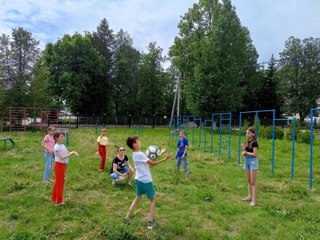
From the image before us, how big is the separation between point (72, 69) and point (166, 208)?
38.2 meters

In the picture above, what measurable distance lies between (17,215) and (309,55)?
5111cm

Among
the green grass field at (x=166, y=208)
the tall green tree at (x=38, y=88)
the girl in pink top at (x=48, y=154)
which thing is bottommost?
the green grass field at (x=166, y=208)

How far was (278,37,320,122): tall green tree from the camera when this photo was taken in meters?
46.6

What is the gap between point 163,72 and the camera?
171ft

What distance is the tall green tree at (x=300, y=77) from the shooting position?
153ft

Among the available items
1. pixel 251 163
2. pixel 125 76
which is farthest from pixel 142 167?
pixel 125 76

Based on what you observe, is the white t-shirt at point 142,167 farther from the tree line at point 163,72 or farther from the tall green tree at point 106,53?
the tall green tree at point 106,53

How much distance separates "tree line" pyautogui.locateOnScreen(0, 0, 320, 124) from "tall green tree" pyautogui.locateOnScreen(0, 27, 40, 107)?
101mm

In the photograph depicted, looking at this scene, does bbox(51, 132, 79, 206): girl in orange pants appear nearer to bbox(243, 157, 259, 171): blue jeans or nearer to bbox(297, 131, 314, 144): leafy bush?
bbox(243, 157, 259, 171): blue jeans

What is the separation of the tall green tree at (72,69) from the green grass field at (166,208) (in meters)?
30.8

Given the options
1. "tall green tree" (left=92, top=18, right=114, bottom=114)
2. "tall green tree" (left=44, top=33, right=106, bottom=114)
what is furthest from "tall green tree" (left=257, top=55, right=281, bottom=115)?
"tall green tree" (left=44, top=33, right=106, bottom=114)

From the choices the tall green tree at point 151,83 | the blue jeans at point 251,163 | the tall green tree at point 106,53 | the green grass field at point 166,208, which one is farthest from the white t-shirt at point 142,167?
the tall green tree at point 151,83

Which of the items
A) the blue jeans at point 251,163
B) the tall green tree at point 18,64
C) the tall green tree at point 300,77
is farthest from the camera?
the tall green tree at point 300,77

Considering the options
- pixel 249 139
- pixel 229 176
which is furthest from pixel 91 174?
pixel 249 139
